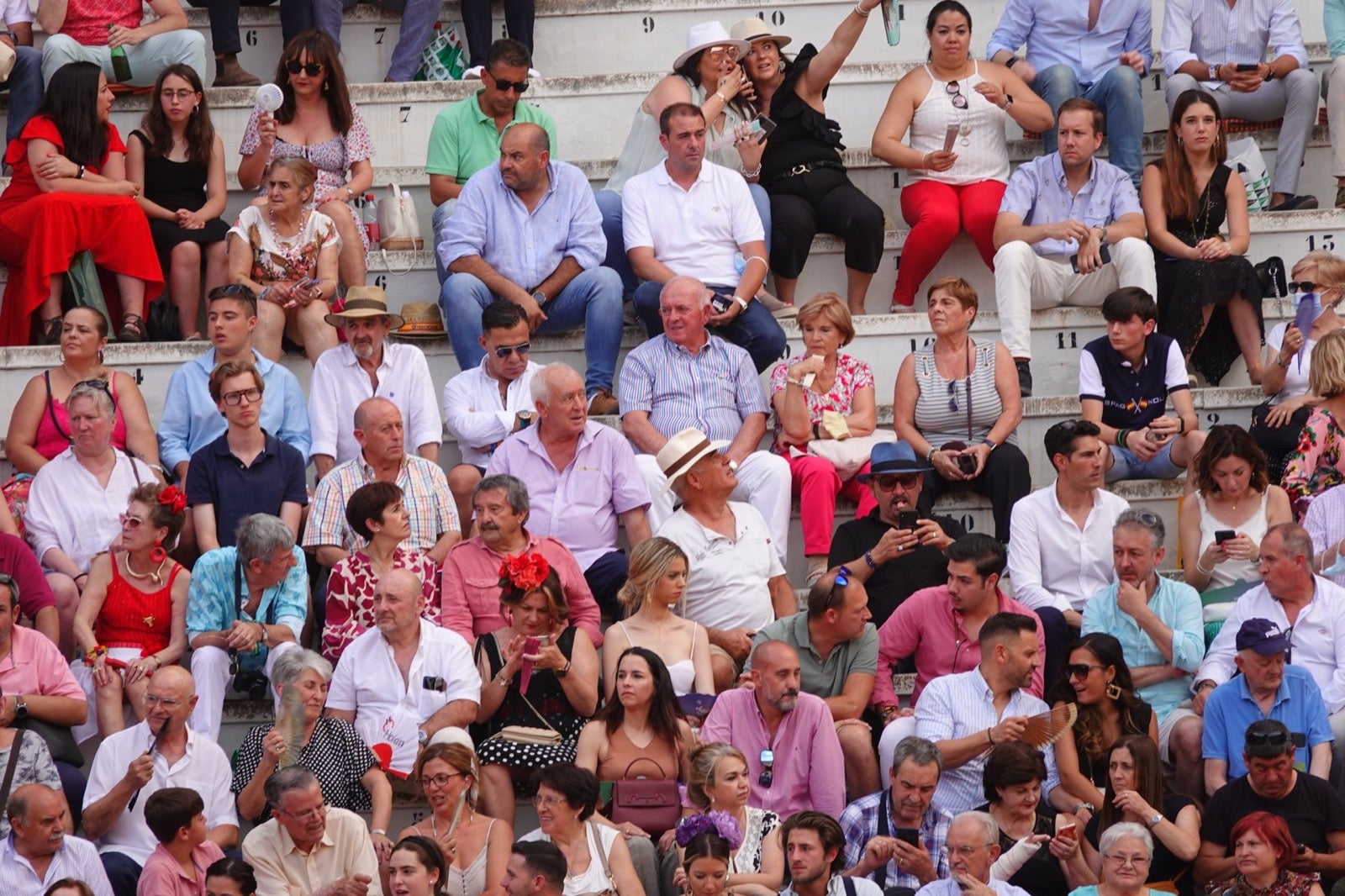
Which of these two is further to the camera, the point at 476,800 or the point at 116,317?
the point at 116,317

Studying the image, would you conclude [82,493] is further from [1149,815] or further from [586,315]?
[1149,815]

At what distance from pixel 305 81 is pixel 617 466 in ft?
8.52

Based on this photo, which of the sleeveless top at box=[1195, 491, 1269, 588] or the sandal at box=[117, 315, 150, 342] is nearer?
the sleeveless top at box=[1195, 491, 1269, 588]

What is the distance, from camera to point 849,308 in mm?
10594

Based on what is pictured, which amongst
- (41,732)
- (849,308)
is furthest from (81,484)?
(849,308)

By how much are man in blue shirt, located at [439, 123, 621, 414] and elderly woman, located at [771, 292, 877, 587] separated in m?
0.76

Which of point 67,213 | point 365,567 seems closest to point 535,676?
point 365,567

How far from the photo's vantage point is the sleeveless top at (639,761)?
26.6ft

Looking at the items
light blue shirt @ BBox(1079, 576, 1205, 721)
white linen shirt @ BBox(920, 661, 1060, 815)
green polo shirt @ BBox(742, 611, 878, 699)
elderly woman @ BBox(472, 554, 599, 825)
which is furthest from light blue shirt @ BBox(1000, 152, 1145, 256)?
elderly woman @ BBox(472, 554, 599, 825)

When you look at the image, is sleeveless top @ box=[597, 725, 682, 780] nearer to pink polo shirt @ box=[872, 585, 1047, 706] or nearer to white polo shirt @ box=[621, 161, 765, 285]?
pink polo shirt @ box=[872, 585, 1047, 706]

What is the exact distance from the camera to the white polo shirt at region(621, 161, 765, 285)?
10.2 m

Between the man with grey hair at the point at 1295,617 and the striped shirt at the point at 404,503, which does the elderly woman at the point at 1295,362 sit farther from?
the striped shirt at the point at 404,503

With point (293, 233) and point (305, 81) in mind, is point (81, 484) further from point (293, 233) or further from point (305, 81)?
point (305, 81)

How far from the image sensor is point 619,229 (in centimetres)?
1053
